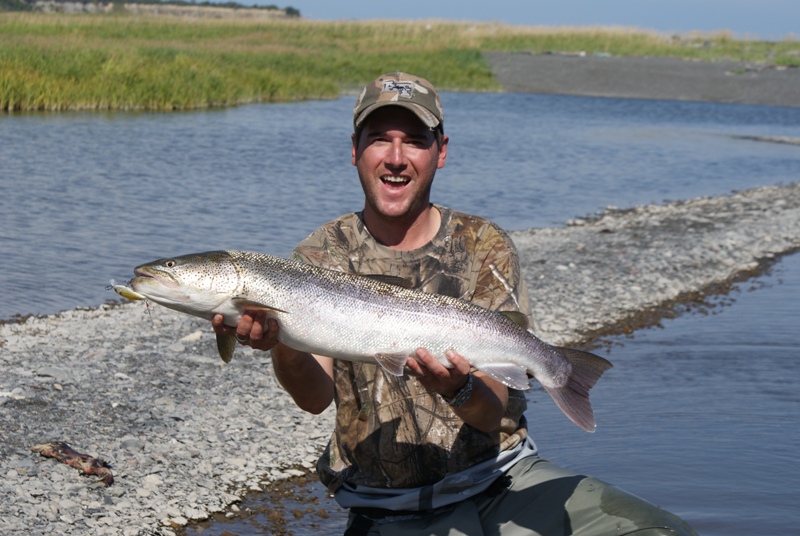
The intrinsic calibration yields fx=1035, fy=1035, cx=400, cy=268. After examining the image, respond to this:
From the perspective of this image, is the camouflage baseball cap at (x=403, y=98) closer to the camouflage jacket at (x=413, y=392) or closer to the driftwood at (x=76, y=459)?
the camouflage jacket at (x=413, y=392)

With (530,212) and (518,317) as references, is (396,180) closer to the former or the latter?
(518,317)

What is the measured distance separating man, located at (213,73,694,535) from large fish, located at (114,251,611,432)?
19 cm

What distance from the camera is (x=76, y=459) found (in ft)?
17.2

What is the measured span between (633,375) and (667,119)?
3233 cm

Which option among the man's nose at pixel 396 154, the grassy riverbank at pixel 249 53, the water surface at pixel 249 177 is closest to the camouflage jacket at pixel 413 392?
the man's nose at pixel 396 154

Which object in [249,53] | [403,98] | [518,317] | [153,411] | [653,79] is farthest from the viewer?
[653,79]

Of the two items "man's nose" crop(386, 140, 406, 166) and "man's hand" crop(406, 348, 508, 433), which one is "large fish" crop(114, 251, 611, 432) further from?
"man's nose" crop(386, 140, 406, 166)

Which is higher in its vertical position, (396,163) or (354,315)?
(396,163)

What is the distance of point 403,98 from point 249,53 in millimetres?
41228

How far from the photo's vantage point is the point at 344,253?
3.70 m

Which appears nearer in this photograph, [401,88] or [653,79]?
[401,88]

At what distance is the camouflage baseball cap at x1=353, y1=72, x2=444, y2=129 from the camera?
3.58m

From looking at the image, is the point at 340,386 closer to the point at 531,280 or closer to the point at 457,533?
the point at 457,533

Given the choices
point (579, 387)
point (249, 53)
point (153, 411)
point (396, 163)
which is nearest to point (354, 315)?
point (396, 163)
